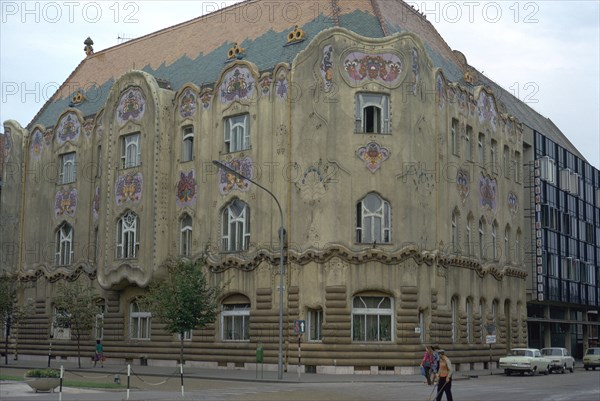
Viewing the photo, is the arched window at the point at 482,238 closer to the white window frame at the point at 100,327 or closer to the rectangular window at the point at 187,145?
the rectangular window at the point at 187,145

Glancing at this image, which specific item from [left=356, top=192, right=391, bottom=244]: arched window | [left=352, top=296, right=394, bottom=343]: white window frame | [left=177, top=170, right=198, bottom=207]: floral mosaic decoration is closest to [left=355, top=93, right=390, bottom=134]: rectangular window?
[left=356, top=192, right=391, bottom=244]: arched window

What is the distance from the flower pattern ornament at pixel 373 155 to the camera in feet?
149

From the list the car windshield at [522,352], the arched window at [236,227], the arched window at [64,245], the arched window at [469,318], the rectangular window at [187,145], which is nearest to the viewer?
the car windshield at [522,352]

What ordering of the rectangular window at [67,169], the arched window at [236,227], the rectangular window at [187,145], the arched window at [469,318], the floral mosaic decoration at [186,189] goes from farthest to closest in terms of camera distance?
1. the rectangular window at [67,169]
2. the rectangular window at [187,145]
3. the arched window at [469,318]
4. the floral mosaic decoration at [186,189]
5. the arched window at [236,227]

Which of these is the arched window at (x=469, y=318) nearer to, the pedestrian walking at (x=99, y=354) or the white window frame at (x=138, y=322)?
the white window frame at (x=138, y=322)

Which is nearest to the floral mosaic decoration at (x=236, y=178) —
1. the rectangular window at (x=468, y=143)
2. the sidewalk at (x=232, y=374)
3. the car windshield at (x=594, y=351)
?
the sidewalk at (x=232, y=374)

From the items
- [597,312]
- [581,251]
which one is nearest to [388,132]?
[581,251]

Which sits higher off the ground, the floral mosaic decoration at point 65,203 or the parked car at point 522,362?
the floral mosaic decoration at point 65,203

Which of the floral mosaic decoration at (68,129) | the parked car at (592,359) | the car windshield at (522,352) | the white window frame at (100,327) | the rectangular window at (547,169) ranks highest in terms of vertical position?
the floral mosaic decoration at (68,129)

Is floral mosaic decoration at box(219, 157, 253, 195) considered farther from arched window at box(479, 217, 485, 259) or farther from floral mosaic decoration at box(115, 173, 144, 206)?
arched window at box(479, 217, 485, 259)

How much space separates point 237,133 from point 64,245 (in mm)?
15555

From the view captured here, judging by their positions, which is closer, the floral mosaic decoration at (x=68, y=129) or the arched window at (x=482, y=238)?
the arched window at (x=482, y=238)

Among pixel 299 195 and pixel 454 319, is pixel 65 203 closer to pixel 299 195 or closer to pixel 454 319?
pixel 299 195

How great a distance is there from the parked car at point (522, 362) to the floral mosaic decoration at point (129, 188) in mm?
21775
